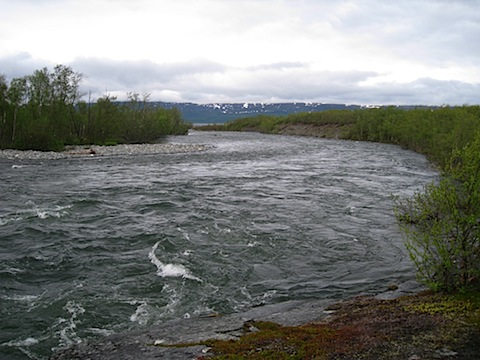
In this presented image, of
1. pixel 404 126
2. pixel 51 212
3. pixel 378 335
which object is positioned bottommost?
pixel 51 212

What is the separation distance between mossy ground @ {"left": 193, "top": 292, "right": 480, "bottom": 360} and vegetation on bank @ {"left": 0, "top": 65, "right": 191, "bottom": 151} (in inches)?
2062

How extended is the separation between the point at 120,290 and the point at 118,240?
5.22 m

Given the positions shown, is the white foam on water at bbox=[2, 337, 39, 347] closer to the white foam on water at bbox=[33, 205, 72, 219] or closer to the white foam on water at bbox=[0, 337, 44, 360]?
the white foam on water at bbox=[0, 337, 44, 360]

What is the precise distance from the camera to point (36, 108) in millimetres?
63125

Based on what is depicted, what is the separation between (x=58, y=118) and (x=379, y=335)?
6387cm

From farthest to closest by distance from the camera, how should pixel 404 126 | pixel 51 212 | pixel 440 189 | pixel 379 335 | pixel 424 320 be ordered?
1. pixel 404 126
2. pixel 51 212
3. pixel 440 189
4. pixel 424 320
5. pixel 379 335

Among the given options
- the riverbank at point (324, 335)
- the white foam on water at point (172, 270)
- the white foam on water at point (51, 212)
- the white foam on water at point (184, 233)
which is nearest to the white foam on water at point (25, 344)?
the riverbank at point (324, 335)

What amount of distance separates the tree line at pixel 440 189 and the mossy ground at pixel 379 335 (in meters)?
0.95

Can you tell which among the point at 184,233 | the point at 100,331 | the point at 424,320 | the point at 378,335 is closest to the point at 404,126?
the point at 184,233

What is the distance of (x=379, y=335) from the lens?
25.6ft

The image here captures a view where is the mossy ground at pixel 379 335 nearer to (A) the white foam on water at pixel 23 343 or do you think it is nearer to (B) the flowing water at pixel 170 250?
(B) the flowing water at pixel 170 250

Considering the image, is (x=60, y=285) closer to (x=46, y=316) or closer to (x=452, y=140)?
(x=46, y=316)

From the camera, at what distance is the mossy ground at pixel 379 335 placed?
719cm

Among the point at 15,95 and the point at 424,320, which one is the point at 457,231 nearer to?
the point at 424,320
